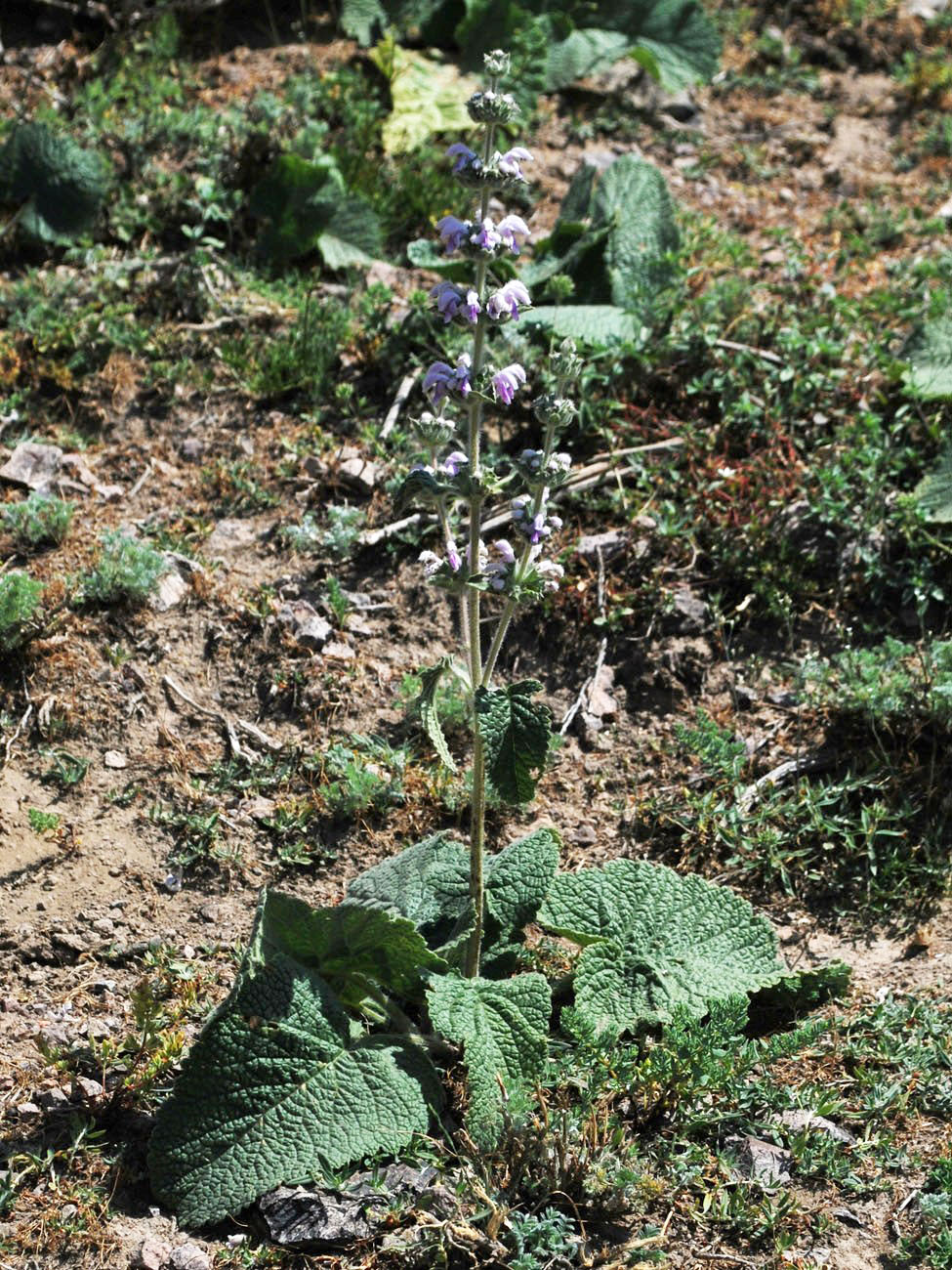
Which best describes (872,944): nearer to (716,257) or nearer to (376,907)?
(376,907)

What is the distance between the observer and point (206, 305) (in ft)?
17.4

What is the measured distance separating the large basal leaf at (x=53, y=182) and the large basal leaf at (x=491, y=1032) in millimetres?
3724

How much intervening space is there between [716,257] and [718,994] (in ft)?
10.8

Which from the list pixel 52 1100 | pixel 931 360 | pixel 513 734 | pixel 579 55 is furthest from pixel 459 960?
pixel 579 55

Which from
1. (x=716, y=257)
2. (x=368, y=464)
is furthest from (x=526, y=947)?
(x=716, y=257)

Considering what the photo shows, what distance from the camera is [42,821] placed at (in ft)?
12.2

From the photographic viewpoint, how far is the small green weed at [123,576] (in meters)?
4.27

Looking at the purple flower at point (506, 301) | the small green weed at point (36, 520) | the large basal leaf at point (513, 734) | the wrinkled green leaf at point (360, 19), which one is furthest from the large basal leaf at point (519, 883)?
the wrinkled green leaf at point (360, 19)

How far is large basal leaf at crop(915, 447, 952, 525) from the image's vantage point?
4504 mm

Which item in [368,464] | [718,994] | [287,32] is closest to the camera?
[718,994]

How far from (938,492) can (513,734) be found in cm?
216

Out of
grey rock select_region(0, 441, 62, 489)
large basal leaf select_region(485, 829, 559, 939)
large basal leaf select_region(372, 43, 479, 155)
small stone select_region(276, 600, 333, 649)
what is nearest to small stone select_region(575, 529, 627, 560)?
small stone select_region(276, 600, 333, 649)

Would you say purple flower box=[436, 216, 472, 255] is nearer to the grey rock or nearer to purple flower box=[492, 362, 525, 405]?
purple flower box=[492, 362, 525, 405]

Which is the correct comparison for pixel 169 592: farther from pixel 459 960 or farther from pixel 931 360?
pixel 931 360
